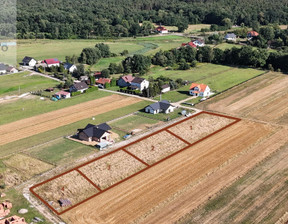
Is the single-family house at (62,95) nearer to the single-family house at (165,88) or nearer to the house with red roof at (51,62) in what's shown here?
the single-family house at (165,88)

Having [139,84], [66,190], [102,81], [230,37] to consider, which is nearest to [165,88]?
[139,84]

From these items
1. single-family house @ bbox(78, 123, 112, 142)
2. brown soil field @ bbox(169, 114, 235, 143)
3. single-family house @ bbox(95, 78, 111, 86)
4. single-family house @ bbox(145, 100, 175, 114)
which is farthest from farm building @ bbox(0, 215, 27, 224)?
single-family house @ bbox(95, 78, 111, 86)

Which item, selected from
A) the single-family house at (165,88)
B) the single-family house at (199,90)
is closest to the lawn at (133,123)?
the single-family house at (165,88)

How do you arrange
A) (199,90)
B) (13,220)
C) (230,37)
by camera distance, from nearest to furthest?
(13,220) → (199,90) → (230,37)

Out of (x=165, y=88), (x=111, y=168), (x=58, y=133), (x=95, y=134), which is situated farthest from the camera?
(x=165, y=88)

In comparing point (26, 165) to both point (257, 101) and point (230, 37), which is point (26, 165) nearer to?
point (257, 101)

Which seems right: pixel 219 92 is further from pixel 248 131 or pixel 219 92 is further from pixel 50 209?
pixel 50 209

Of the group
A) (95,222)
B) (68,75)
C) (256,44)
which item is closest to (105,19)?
(256,44)

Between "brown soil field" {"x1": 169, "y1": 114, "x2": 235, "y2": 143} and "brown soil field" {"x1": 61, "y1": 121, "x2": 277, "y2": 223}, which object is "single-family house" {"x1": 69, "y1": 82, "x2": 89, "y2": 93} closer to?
"brown soil field" {"x1": 169, "y1": 114, "x2": 235, "y2": 143}
